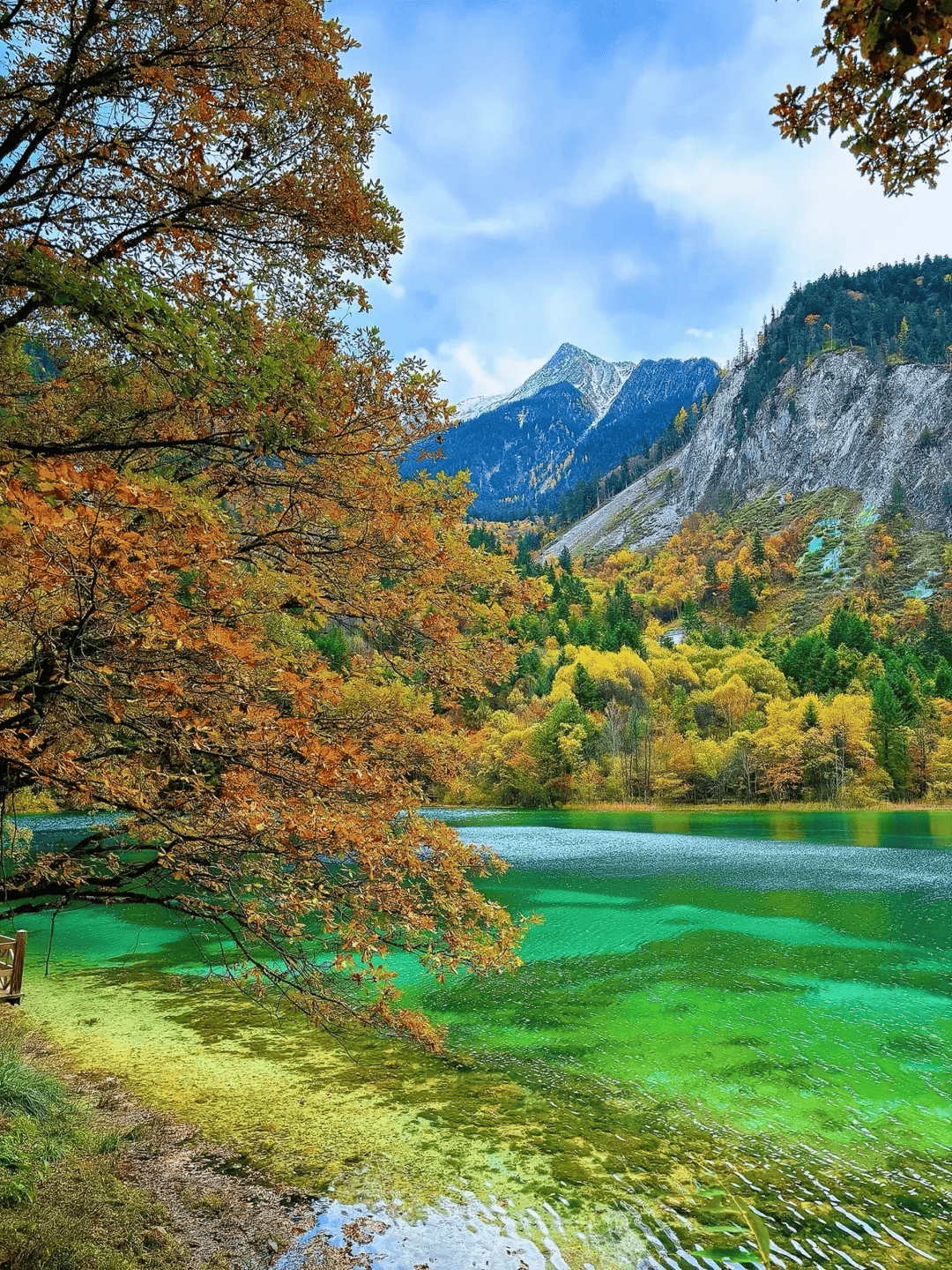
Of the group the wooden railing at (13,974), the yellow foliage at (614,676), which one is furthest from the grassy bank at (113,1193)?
the yellow foliage at (614,676)

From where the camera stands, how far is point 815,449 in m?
141

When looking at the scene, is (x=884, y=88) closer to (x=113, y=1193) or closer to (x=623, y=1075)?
(x=113, y=1193)

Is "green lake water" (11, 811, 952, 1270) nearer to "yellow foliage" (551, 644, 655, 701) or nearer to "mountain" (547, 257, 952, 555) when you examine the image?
"yellow foliage" (551, 644, 655, 701)

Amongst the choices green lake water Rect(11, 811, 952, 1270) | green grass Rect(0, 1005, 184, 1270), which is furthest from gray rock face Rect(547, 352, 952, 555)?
green grass Rect(0, 1005, 184, 1270)

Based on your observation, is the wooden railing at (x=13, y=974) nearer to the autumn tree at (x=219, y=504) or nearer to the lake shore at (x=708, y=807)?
the autumn tree at (x=219, y=504)

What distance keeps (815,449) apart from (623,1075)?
504 feet

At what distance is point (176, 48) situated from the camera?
3770mm

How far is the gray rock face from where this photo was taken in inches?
4998

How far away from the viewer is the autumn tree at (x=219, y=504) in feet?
9.41

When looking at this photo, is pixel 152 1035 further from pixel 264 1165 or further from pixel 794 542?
pixel 794 542

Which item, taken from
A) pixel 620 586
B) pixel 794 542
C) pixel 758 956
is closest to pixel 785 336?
pixel 794 542

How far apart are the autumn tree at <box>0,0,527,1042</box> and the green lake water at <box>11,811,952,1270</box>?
333 cm

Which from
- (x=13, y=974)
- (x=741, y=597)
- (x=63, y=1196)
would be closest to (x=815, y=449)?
(x=741, y=597)

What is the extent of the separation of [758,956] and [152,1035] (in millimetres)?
12999
